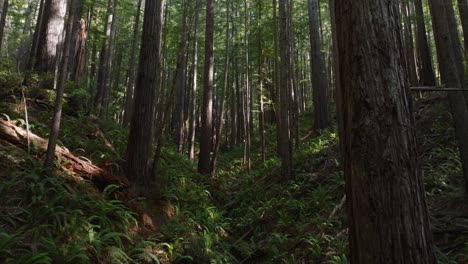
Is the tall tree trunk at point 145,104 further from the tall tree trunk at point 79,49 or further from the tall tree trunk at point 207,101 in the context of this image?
the tall tree trunk at point 207,101

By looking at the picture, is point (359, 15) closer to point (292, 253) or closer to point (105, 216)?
point (105, 216)

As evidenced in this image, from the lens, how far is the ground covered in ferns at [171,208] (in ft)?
15.2

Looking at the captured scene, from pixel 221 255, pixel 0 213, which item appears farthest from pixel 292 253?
pixel 0 213

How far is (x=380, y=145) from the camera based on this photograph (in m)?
2.31

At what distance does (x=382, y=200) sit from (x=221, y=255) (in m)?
4.49

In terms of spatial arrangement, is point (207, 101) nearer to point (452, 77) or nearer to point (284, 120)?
point (284, 120)

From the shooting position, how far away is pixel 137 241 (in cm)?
555

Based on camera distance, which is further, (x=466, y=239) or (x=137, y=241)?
(x=137, y=241)

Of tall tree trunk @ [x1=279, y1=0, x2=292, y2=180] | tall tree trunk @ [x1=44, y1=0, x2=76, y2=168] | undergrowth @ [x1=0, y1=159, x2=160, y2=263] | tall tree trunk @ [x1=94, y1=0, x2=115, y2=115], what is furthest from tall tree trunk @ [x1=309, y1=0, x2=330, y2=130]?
tall tree trunk @ [x1=44, y1=0, x2=76, y2=168]

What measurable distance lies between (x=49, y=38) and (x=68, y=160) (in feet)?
16.5

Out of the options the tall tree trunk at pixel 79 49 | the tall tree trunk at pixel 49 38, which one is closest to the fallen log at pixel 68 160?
the tall tree trunk at pixel 49 38

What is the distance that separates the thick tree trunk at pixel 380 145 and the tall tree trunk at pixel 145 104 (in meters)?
5.31

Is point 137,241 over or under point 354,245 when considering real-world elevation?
under

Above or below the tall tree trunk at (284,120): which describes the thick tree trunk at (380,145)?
below
